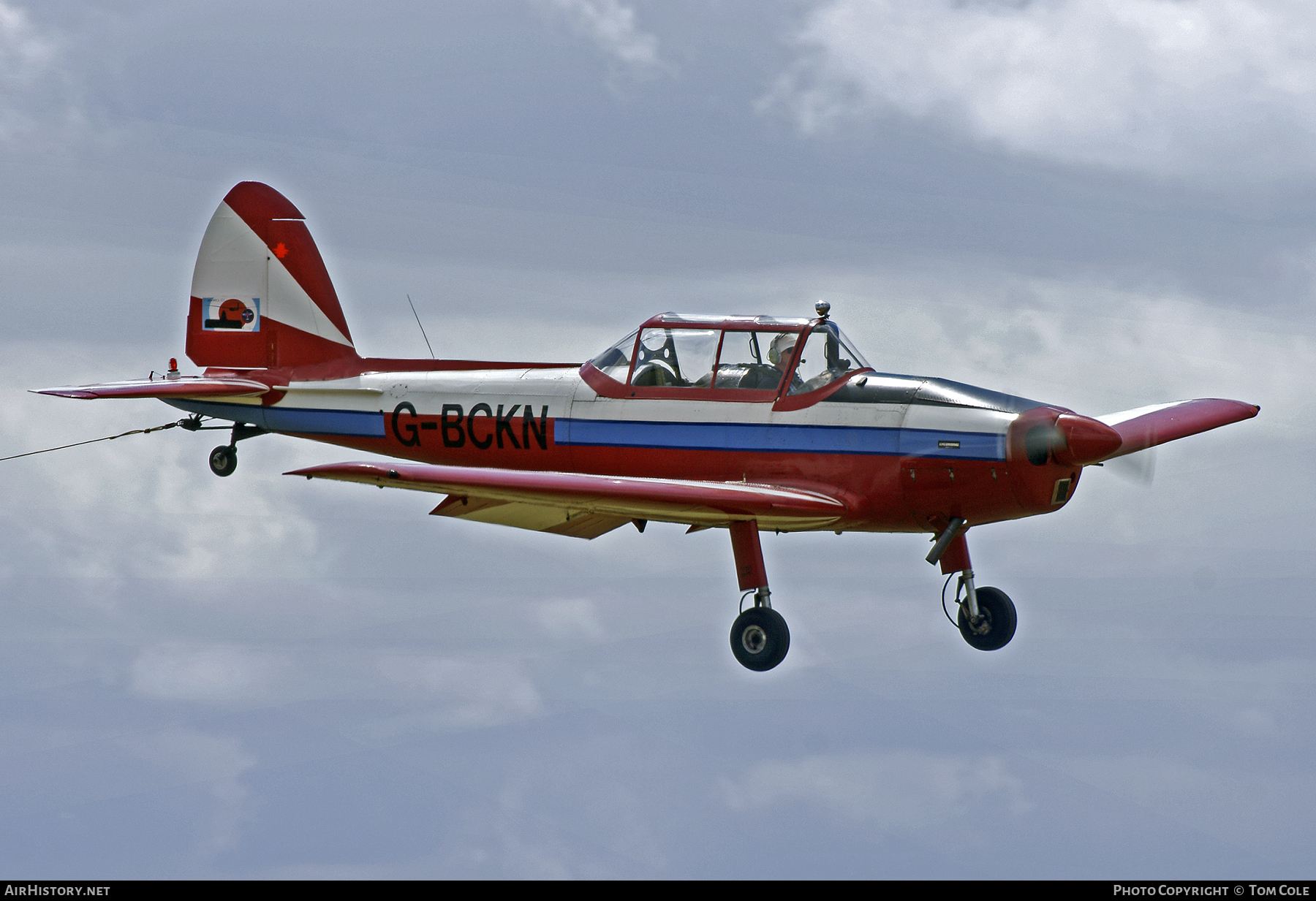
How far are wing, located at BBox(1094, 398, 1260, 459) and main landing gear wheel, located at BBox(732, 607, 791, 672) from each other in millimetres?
3395

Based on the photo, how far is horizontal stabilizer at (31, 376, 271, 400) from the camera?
17.4 m

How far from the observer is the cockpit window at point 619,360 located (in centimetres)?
1570

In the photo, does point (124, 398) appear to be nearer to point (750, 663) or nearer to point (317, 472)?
point (317, 472)

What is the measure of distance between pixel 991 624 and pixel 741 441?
2963mm

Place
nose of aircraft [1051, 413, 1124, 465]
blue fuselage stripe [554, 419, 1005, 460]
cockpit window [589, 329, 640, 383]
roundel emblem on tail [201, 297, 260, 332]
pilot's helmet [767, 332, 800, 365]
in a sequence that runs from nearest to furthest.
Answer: nose of aircraft [1051, 413, 1124, 465] < blue fuselage stripe [554, 419, 1005, 460] < pilot's helmet [767, 332, 800, 365] < cockpit window [589, 329, 640, 383] < roundel emblem on tail [201, 297, 260, 332]

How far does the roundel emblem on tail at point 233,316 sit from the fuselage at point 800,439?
305 centimetres

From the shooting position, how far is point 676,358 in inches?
607

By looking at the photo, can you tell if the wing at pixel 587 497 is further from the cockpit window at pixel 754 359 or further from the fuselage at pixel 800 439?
the cockpit window at pixel 754 359

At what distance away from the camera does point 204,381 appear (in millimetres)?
18062

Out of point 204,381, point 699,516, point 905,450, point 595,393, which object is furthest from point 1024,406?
point 204,381

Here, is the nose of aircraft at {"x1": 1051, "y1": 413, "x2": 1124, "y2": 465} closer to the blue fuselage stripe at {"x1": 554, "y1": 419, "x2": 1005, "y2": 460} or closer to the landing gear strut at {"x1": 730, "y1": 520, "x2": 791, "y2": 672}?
the blue fuselage stripe at {"x1": 554, "y1": 419, "x2": 1005, "y2": 460}

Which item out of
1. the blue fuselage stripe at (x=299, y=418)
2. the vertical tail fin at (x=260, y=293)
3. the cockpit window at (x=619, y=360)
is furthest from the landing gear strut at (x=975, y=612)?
the vertical tail fin at (x=260, y=293)

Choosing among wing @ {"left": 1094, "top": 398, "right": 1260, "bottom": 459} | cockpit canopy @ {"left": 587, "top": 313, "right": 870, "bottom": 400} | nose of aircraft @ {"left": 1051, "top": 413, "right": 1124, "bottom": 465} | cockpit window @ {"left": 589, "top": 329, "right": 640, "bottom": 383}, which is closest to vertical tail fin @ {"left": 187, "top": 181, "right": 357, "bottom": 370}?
cockpit window @ {"left": 589, "top": 329, "right": 640, "bottom": 383}

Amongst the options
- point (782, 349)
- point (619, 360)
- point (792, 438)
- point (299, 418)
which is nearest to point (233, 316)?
point (299, 418)
